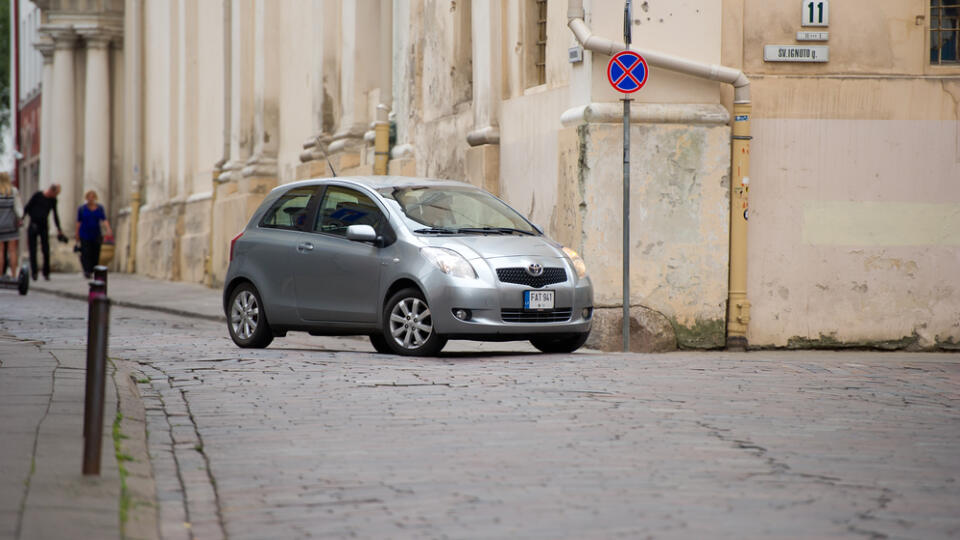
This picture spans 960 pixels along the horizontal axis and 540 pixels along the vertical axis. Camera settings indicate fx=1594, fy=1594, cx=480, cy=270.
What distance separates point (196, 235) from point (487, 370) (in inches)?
971

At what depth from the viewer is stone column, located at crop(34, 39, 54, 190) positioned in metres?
49.9

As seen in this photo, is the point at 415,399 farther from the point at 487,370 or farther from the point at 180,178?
the point at 180,178

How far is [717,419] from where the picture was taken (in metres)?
8.82

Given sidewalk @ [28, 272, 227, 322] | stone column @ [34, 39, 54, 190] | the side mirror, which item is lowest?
sidewalk @ [28, 272, 227, 322]

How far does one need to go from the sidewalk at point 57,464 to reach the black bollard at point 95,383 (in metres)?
0.09

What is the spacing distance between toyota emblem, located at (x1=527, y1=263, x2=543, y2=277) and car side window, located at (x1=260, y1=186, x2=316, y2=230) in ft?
7.97

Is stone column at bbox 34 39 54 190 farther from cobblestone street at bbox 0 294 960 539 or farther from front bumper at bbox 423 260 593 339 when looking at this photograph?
cobblestone street at bbox 0 294 960 539

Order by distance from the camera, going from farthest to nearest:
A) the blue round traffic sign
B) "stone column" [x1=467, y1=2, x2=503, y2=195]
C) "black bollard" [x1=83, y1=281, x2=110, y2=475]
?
"stone column" [x1=467, y1=2, x2=503, y2=195]
the blue round traffic sign
"black bollard" [x1=83, y1=281, x2=110, y2=475]

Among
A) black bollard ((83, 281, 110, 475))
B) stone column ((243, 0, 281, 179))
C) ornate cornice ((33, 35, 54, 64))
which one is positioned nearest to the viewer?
black bollard ((83, 281, 110, 475))

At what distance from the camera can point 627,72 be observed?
1539 cm

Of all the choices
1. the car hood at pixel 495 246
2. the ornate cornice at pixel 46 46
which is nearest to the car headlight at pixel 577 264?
→ the car hood at pixel 495 246

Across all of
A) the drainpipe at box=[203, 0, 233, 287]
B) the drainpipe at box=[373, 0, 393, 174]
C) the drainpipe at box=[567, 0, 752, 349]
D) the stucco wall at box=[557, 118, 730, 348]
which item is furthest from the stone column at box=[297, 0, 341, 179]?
the stucco wall at box=[557, 118, 730, 348]

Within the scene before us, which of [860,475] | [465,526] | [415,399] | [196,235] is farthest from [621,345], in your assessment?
[196,235]

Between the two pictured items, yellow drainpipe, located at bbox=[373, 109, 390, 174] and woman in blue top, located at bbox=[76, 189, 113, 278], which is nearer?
yellow drainpipe, located at bbox=[373, 109, 390, 174]
